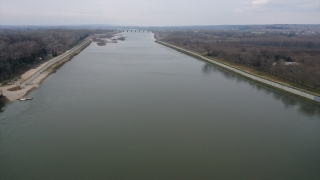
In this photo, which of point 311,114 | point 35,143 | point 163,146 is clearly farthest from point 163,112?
point 311,114

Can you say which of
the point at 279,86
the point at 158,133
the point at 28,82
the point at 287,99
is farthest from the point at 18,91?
the point at 279,86

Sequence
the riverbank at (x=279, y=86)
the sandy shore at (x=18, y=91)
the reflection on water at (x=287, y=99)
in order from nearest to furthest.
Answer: the reflection on water at (x=287, y=99), the sandy shore at (x=18, y=91), the riverbank at (x=279, y=86)

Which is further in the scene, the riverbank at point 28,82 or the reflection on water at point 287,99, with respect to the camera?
the riverbank at point 28,82

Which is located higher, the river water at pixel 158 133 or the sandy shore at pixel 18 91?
the sandy shore at pixel 18 91

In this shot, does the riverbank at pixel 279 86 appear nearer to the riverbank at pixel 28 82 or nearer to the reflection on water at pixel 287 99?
the reflection on water at pixel 287 99

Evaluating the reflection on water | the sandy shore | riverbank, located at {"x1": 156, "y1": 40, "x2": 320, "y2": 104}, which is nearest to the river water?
the reflection on water

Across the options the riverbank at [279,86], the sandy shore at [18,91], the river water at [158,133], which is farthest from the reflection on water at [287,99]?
the sandy shore at [18,91]

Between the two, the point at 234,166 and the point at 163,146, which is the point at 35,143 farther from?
the point at 234,166

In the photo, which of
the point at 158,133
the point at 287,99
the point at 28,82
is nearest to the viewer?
the point at 158,133

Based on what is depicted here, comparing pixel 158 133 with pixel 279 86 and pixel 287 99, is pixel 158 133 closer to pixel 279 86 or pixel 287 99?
pixel 287 99

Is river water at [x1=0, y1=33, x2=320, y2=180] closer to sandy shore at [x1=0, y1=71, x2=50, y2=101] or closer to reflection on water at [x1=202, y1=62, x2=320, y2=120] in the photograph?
reflection on water at [x1=202, y1=62, x2=320, y2=120]
